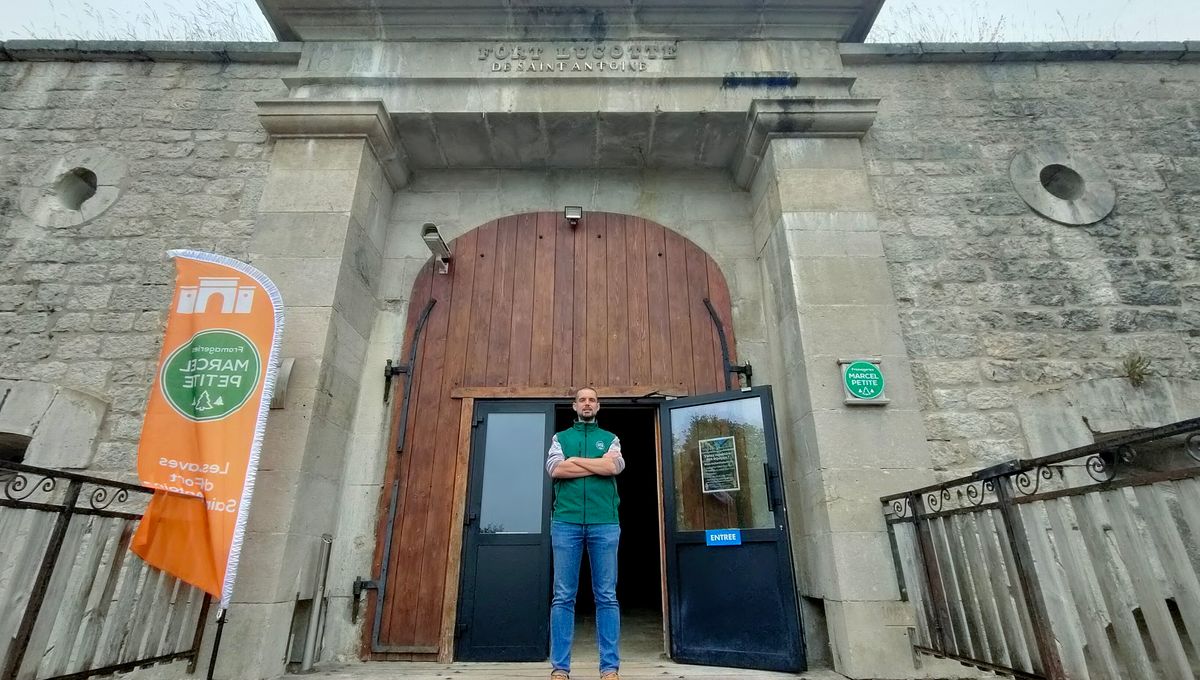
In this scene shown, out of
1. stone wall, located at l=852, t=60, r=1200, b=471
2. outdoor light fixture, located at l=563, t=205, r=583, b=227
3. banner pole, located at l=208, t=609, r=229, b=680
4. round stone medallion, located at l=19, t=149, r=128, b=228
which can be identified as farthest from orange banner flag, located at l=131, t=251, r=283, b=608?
stone wall, located at l=852, t=60, r=1200, b=471

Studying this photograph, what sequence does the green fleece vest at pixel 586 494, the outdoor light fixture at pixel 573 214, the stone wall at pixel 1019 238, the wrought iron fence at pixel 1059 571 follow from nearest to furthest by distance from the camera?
the wrought iron fence at pixel 1059 571 < the green fleece vest at pixel 586 494 < the stone wall at pixel 1019 238 < the outdoor light fixture at pixel 573 214

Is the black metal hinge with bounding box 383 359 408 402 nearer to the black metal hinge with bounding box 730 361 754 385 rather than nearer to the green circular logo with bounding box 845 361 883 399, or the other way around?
the black metal hinge with bounding box 730 361 754 385

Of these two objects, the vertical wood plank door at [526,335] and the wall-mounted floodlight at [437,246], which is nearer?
the vertical wood plank door at [526,335]

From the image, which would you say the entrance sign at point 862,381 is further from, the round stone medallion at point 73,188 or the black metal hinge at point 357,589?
the round stone medallion at point 73,188

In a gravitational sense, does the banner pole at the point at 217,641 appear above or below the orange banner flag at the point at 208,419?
below

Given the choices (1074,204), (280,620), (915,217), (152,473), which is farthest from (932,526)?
(152,473)

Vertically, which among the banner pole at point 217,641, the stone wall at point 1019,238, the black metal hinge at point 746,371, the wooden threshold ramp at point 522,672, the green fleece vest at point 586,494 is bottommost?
the wooden threshold ramp at point 522,672

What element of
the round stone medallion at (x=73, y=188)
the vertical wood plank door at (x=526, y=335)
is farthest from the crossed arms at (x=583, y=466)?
the round stone medallion at (x=73, y=188)

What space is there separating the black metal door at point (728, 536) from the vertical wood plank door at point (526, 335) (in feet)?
1.56

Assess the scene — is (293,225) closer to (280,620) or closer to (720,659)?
(280,620)

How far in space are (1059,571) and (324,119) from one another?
598cm

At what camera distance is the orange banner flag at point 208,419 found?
10.2 feet

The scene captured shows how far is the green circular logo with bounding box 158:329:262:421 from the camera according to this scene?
331 cm

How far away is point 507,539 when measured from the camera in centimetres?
442
